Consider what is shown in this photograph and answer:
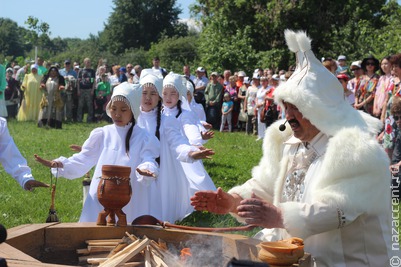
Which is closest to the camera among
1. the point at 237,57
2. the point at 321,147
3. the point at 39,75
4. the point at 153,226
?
the point at 321,147

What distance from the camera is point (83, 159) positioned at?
5707 millimetres

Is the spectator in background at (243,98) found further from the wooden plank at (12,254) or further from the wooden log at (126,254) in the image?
the wooden plank at (12,254)

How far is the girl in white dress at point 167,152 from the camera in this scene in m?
6.40

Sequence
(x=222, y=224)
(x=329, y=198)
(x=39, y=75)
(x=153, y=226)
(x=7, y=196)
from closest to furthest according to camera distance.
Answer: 1. (x=329, y=198)
2. (x=153, y=226)
3. (x=222, y=224)
4. (x=7, y=196)
5. (x=39, y=75)

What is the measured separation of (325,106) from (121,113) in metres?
2.43

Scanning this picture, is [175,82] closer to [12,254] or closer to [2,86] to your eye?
[12,254]

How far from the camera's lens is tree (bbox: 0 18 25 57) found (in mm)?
81688

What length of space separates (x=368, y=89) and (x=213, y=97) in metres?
8.14

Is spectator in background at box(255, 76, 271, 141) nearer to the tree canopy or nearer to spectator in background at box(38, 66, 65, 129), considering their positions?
the tree canopy

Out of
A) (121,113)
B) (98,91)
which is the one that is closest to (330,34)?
(98,91)

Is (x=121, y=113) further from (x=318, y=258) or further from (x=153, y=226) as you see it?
(x=318, y=258)

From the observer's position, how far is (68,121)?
2083 centimetres

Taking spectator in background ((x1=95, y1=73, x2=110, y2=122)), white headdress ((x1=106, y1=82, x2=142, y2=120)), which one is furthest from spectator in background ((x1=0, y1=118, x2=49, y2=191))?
spectator in background ((x1=95, y1=73, x2=110, y2=122))

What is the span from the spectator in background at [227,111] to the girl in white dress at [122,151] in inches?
508
